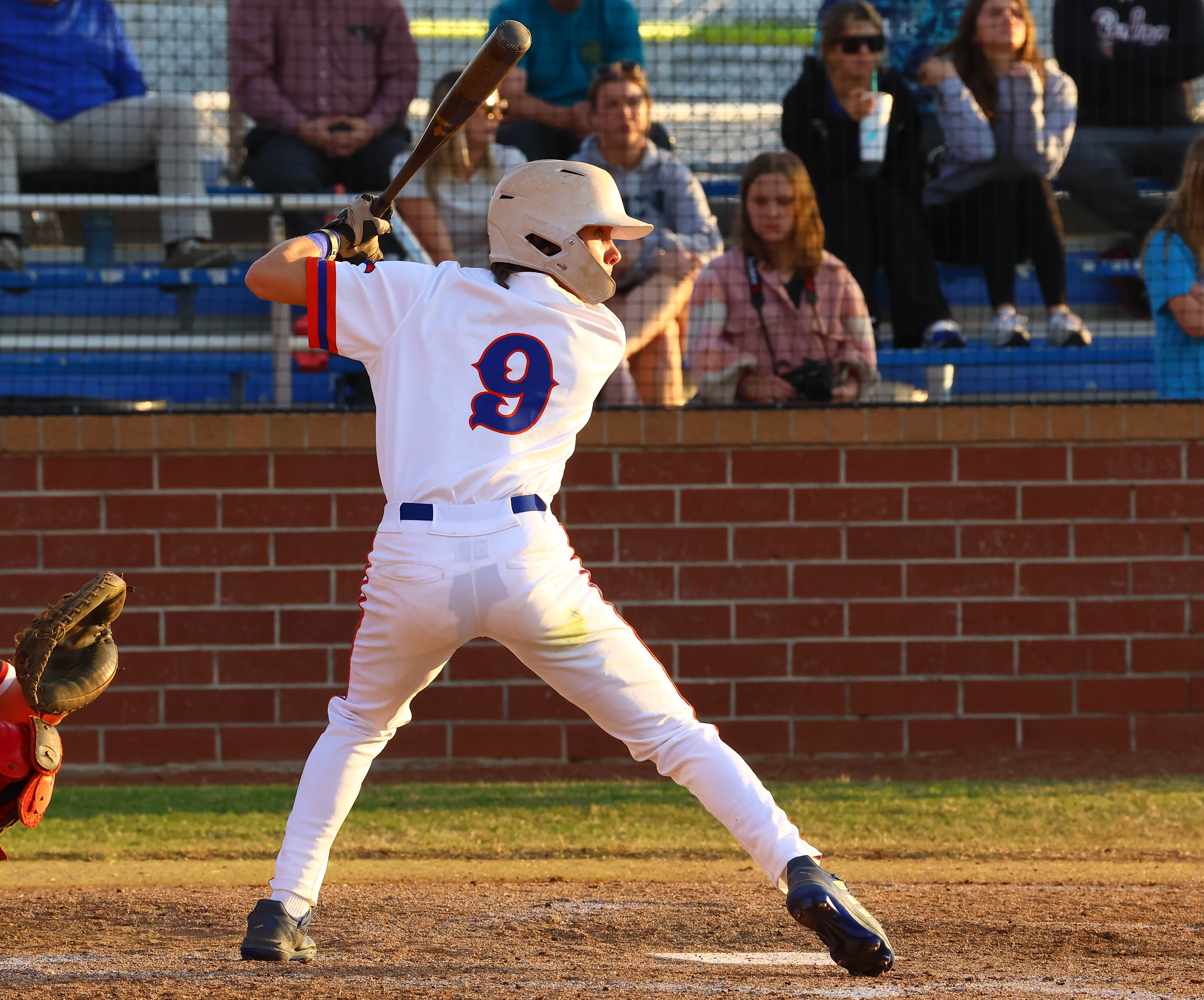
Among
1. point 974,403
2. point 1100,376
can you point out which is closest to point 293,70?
point 974,403

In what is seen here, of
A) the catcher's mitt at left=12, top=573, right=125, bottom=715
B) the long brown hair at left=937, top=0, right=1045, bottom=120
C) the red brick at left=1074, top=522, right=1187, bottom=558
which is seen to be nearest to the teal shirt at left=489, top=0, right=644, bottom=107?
the long brown hair at left=937, top=0, right=1045, bottom=120

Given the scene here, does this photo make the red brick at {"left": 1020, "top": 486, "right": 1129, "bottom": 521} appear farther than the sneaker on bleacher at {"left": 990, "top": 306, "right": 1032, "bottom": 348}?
No

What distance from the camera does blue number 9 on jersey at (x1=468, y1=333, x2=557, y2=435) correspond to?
3.07 m

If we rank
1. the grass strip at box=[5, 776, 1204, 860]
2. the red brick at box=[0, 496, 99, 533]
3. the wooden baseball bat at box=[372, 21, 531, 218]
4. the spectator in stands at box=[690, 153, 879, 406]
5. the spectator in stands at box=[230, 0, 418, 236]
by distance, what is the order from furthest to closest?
the spectator in stands at box=[230, 0, 418, 236], the spectator in stands at box=[690, 153, 879, 406], the red brick at box=[0, 496, 99, 533], the grass strip at box=[5, 776, 1204, 860], the wooden baseball bat at box=[372, 21, 531, 218]

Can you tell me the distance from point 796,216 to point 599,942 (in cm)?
352

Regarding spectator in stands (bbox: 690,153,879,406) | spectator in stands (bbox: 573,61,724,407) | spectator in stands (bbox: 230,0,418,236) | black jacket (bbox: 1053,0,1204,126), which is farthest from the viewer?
black jacket (bbox: 1053,0,1204,126)

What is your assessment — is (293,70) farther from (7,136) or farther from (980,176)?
(980,176)

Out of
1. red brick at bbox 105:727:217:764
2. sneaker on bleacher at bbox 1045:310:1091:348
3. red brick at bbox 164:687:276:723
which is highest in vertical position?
sneaker on bleacher at bbox 1045:310:1091:348

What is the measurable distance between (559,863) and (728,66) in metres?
8.92

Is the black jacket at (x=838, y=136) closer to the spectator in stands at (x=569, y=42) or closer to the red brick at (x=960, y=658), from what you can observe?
the spectator in stands at (x=569, y=42)

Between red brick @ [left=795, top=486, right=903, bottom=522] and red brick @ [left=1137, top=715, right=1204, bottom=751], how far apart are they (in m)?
1.35

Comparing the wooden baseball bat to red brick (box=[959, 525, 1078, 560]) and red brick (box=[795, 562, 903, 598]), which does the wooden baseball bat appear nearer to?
red brick (box=[795, 562, 903, 598])

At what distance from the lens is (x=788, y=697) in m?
5.95

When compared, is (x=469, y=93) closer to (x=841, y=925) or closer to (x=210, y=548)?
(x=841, y=925)
